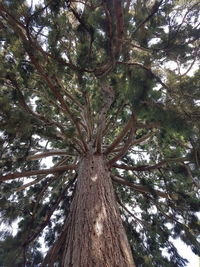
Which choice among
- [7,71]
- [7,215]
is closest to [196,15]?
[7,71]

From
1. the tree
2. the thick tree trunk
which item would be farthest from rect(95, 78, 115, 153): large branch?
the thick tree trunk

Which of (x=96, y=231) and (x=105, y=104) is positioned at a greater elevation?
(x=105, y=104)

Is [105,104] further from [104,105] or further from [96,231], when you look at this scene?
[96,231]

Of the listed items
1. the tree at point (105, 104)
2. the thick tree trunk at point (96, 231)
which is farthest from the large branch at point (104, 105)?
the thick tree trunk at point (96, 231)

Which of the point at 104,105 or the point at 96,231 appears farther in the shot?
the point at 104,105

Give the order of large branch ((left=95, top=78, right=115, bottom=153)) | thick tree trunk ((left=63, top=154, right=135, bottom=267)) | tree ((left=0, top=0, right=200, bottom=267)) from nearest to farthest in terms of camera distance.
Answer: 1. thick tree trunk ((left=63, top=154, right=135, bottom=267))
2. tree ((left=0, top=0, right=200, bottom=267))
3. large branch ((left=95, top=78, right=115, bottom=153))

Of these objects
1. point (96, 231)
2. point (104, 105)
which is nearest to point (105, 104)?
point (104, 105)

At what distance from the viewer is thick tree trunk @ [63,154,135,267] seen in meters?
1.55

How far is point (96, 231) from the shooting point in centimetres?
178

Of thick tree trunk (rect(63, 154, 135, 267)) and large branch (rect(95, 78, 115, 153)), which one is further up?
large branch (rect(95, 78, 115, 153))

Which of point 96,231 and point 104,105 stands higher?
point 104,105

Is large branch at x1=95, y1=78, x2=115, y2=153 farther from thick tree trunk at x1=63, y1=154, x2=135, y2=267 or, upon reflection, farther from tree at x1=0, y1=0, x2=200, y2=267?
thick tree trunk at x1=63, y1=154, x2=135, y2=267

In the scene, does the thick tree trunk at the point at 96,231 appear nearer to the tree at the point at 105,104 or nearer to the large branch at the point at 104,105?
the tree at the point at 105,104

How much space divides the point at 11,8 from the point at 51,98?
1.26 meters
